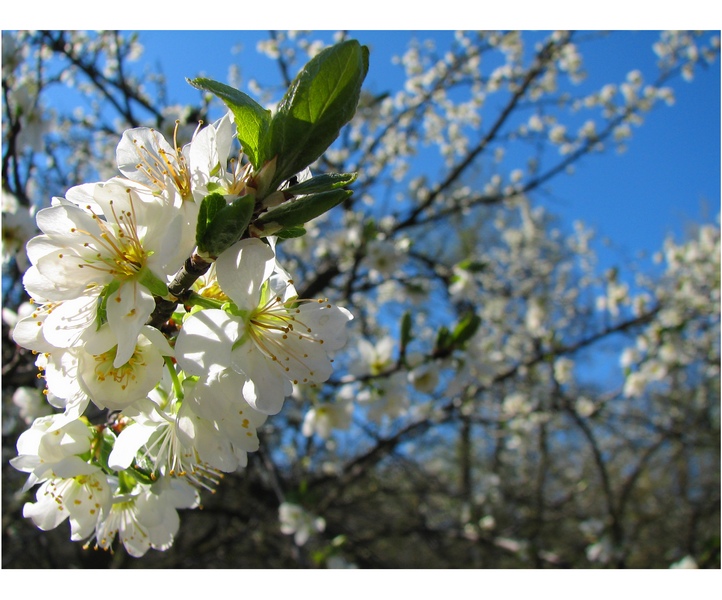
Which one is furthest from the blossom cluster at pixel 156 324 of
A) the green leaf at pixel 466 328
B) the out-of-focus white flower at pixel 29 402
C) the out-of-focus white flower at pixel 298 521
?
the out-of-focus white flower at pixel 298 521

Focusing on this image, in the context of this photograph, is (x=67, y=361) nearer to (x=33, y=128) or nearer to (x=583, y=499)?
(x=33, y=128)

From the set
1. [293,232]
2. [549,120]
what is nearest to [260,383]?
[293,232]

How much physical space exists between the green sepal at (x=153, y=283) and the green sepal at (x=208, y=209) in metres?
0.09

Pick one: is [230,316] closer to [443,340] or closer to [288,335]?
[288,335]

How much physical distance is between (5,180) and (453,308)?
3.94 meters

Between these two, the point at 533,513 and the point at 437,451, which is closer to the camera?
the point at 533,513

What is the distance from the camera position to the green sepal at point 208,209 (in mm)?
585

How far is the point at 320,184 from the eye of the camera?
2.09 feet

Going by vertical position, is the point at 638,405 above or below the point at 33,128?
above

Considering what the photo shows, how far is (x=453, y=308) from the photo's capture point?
5004 mm

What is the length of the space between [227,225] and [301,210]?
90 millimetres

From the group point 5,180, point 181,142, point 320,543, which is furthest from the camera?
point 320,543

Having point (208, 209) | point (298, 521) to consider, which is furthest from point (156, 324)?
point (298, 521)

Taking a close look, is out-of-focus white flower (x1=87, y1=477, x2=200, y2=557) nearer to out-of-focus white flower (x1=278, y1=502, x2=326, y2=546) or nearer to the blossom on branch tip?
the blossom on branch tip
